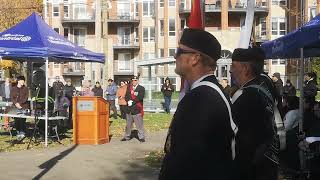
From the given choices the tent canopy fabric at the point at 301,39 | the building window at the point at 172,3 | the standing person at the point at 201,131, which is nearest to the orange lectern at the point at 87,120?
the tent canopy fabric at the point at 301,39

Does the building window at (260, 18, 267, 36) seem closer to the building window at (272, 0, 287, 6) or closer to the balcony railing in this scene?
the building window at (272, 0, 287, 6)

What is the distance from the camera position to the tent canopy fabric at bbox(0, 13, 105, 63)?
13.7m

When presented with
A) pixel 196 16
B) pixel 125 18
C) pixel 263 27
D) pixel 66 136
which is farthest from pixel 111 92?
pixel 125 18

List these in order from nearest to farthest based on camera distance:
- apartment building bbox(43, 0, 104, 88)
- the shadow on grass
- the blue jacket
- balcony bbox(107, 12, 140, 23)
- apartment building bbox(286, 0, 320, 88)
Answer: the shadow on grass < the blue jacket < apartment building bbox(286, 0, 320, 88) < balcony bbox(107, 12, 140, 23) < apartment building bbox(43, 0, 104, 88)

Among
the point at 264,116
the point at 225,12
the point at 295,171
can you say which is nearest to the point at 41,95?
the point at 295,171

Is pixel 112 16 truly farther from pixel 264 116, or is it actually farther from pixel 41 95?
pixel 264 116

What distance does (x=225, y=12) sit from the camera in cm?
6122

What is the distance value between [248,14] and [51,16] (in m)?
67.2

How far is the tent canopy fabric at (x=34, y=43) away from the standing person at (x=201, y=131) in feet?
Answer: 36.0

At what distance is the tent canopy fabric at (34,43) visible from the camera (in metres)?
13.7

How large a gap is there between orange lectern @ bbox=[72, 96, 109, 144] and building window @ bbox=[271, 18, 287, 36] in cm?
5209

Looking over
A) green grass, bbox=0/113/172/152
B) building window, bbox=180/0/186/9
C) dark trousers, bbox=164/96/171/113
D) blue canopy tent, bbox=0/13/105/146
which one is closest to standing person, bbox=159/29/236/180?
blue canopy tent, bbox=0/13/105/146

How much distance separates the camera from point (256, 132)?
3.96m

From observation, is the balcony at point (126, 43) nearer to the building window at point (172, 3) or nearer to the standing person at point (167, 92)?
the building window at point (172, 3)
